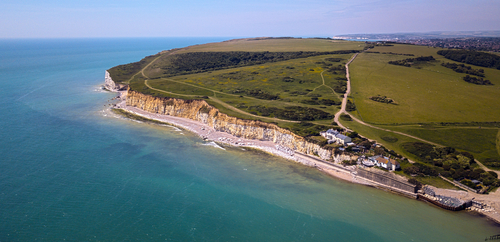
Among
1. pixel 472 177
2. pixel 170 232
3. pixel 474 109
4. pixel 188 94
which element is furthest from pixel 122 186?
pixel 474 109

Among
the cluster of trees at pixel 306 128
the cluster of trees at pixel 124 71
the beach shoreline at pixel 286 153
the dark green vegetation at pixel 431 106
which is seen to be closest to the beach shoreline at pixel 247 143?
the beach shoreline at pixel 286 153

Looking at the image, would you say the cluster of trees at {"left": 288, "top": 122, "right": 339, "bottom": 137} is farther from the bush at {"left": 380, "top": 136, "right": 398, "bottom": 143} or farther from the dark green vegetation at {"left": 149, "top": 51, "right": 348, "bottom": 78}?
the dark green vegetation at {"left": 149, "top": 51, "right": 348, "bottom": 78}

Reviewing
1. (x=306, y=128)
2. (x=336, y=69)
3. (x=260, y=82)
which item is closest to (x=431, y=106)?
(x=306, y=128)

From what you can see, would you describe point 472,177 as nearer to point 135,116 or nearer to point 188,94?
point 188,94

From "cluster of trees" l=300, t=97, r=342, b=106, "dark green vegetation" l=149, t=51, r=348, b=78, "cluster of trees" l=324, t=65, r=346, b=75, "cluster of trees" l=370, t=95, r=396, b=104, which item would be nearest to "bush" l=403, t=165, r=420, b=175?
"cluster of trees" l=300, t=97, r=342, b=106

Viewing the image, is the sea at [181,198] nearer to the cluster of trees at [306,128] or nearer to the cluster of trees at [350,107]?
the cluster of trees at [306,128]
